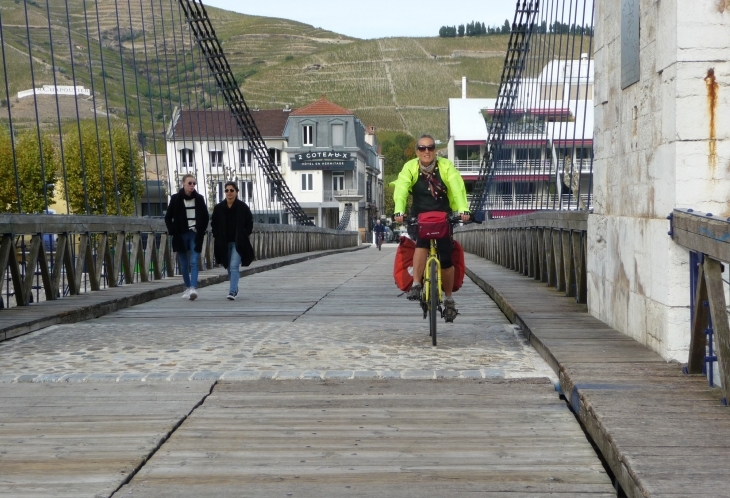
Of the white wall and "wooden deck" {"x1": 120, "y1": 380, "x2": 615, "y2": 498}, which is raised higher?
the white wall

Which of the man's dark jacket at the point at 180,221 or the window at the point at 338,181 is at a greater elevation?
the man's dark jacket at the point at 180,221

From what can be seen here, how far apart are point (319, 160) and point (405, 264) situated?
224 ft

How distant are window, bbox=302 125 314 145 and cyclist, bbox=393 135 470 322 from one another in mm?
69339

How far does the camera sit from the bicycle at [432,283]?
7885mm

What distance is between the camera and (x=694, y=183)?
556 cm

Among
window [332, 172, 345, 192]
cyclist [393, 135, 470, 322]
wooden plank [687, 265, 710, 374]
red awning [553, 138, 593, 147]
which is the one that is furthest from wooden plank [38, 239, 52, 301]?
window [332, 172, 345, 192]

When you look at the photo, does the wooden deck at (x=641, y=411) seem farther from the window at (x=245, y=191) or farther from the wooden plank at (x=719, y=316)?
the window at (x=245, y=191)

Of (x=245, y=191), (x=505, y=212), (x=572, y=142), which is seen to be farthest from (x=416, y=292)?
(x=245, y=191)

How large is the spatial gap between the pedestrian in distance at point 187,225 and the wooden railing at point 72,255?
0.73 meters

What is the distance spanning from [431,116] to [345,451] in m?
165

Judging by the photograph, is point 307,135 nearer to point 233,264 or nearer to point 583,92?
Answer: point 583,92

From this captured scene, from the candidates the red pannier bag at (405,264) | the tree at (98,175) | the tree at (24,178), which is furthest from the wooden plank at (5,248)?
the tree at (98,175)

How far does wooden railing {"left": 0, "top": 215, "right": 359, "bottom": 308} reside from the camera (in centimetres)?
1014

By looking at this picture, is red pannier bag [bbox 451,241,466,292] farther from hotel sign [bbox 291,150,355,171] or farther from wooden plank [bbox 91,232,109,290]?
hotel sign [bbox 291,150,355,171]
